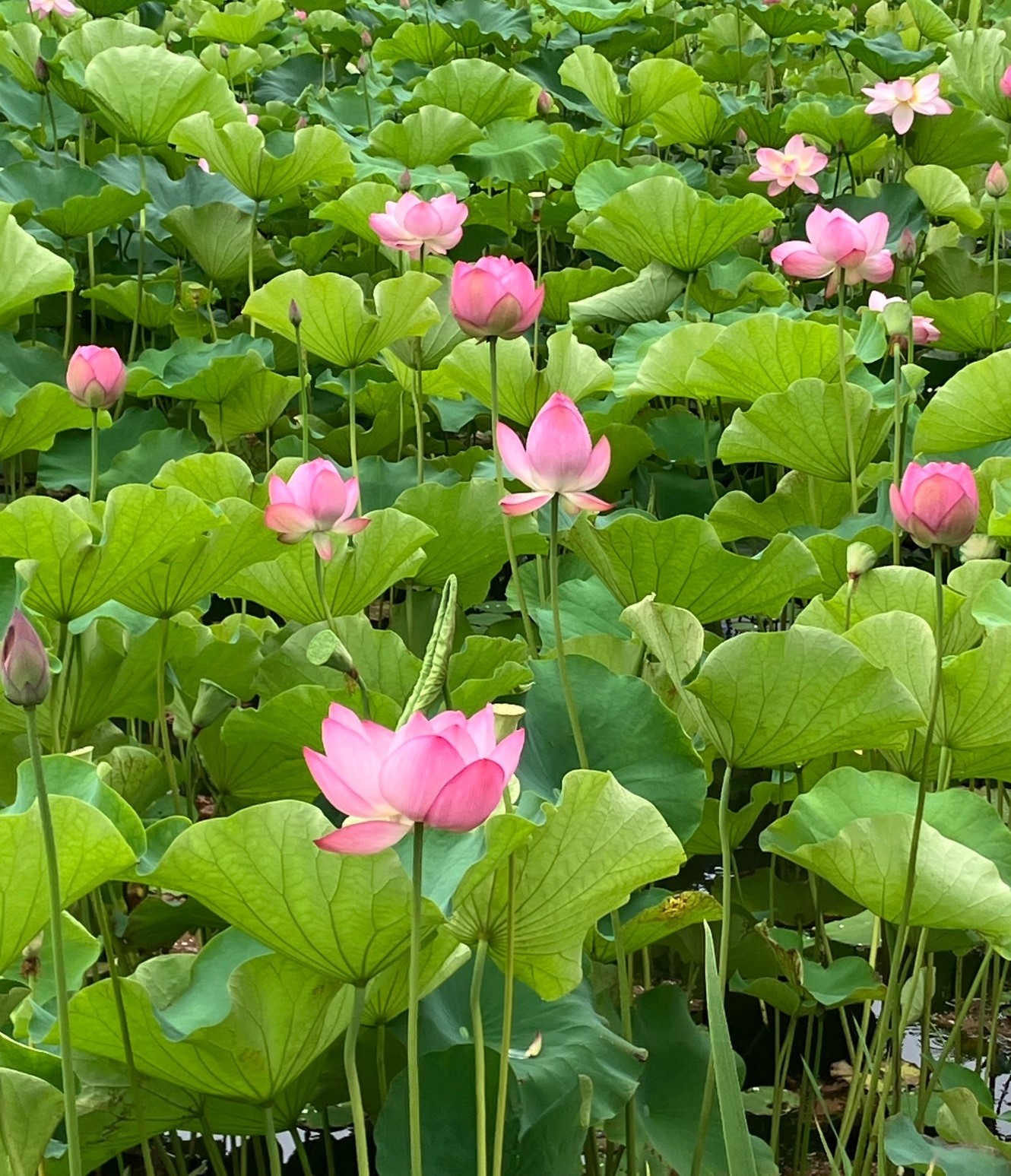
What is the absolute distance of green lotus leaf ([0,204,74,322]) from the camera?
5.11 feet

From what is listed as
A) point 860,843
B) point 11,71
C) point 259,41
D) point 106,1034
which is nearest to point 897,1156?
point 860,843

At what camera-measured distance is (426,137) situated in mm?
2488

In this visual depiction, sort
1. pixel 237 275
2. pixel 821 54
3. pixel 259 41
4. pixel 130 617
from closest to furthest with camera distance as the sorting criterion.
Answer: pixel 130 617, pixel 237 275, pixel 259 41, pixel 821 54

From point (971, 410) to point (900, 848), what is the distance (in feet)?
2.41

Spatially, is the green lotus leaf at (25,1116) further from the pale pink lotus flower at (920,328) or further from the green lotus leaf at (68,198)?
the green lotus leaf at (68,198)

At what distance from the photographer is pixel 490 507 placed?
4.36 feet

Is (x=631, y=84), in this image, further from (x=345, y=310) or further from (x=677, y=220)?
(x=345, y=310)

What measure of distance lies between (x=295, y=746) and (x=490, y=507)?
0.36 m

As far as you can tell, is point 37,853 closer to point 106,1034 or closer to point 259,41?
point 106,1034

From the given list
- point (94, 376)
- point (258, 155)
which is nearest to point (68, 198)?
point (258, 155)

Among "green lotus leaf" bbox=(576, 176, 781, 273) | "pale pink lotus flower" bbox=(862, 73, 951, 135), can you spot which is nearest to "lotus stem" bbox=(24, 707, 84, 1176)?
"green lotus leaf" bbox=(576, 176, 781, 273)

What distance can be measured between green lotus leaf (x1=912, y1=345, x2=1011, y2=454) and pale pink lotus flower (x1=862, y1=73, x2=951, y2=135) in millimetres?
1024

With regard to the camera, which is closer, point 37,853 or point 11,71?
point 37,853

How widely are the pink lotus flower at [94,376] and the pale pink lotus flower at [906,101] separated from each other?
156 cm
